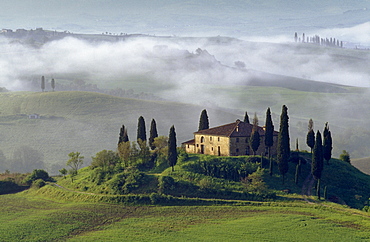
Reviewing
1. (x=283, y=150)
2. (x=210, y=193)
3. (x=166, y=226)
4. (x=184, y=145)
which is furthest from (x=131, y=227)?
(x=184, y=145)

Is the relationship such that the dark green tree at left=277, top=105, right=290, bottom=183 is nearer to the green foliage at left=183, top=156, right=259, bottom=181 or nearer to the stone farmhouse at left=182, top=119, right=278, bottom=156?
the green foliage at left=183, top=156, right=259, bottom=181

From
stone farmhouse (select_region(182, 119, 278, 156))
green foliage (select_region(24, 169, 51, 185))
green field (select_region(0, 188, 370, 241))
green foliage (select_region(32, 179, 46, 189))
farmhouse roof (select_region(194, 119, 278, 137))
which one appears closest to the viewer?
green field (select_region(0, 188, 370, 241))

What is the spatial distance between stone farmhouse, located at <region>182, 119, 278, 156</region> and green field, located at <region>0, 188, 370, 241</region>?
767 inches

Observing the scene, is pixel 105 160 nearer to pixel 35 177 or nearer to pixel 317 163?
pixel 35 177

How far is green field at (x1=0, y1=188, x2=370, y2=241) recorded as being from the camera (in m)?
67.8

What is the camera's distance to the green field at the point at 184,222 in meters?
67.8

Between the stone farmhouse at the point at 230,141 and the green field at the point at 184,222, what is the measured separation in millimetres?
19477

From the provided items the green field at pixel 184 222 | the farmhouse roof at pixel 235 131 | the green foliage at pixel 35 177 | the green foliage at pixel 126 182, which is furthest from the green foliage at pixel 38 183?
the farmhouse roof at pixel 235 131

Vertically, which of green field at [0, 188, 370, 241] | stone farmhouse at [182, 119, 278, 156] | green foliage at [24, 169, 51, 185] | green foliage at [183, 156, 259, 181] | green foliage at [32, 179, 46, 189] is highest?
stone farmhouse at [182, 119, 278, 156]

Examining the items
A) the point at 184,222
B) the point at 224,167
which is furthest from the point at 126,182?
the point at 184,222

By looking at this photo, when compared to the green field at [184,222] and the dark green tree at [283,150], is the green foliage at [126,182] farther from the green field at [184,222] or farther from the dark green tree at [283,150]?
the dark green tree at [283,150]

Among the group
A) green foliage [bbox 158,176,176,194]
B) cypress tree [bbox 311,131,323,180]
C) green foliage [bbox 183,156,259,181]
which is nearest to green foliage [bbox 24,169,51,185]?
green foliage [bbox 158,176,176,194]

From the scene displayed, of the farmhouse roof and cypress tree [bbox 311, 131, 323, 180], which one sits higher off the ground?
the farmhouse roof

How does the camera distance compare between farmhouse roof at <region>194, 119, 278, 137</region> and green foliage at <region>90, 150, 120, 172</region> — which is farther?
green foliage at <region>90, 150, 120, 172</region>
